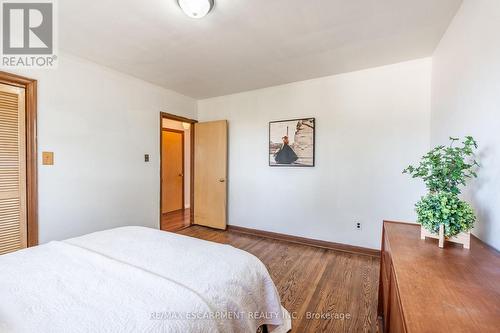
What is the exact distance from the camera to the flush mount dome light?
1.54 meters

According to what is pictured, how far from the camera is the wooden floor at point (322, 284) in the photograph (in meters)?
1.65

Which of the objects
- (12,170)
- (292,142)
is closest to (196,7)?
(292,142)

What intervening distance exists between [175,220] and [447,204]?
13.7ft

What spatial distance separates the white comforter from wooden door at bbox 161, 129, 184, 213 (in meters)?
3.43

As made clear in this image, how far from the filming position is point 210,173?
3904mm

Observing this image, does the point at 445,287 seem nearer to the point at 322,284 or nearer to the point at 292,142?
the point at 322,284

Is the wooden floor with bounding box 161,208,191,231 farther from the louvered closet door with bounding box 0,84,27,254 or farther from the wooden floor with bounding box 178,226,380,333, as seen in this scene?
the louvered closet door with bounding box 0,84,27,254

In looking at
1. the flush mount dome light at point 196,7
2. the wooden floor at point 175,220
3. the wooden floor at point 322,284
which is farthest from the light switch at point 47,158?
the wooden floor at point 322,284

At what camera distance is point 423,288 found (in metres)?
0.73

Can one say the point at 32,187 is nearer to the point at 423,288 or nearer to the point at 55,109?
the point at 55,109

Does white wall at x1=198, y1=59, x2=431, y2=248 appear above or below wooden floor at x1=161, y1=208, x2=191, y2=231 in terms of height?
above

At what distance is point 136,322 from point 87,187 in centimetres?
233

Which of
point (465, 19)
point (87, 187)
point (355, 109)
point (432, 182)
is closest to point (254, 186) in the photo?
point (355, 109)

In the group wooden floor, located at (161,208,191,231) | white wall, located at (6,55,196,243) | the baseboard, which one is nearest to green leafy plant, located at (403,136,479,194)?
the baseboard
